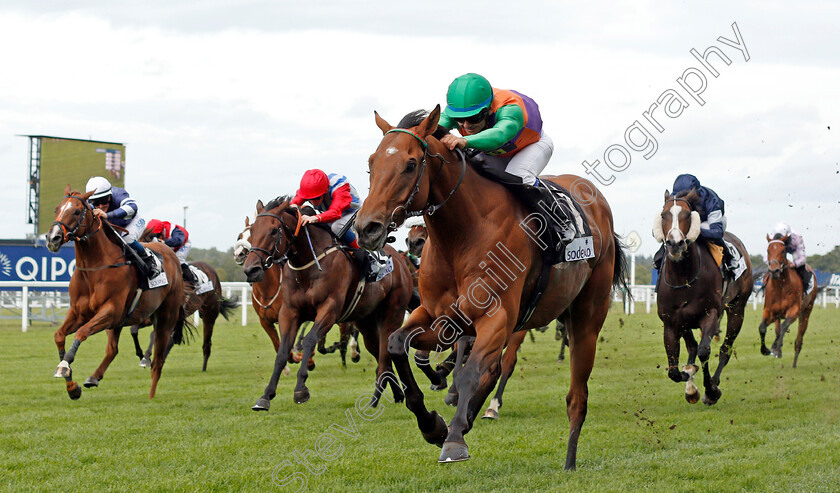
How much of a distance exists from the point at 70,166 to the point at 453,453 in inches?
A: 1130

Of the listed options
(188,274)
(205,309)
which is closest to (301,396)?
(188,274)

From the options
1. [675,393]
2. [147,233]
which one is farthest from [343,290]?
[147,233]

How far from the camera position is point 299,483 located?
4.69 meters

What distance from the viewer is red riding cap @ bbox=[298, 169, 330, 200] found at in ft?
25.6

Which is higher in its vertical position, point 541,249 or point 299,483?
point 541,249

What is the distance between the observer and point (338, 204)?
25.4 ft

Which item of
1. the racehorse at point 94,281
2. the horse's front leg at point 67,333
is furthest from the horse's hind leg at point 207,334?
the horse's front leg at point 67,333

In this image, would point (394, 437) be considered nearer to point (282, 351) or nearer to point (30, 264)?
point (282, 351)

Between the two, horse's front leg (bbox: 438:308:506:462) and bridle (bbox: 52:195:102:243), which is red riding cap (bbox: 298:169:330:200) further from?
horse's front leg (bbox: 438:308:506:462)

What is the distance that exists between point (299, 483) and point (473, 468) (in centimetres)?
109

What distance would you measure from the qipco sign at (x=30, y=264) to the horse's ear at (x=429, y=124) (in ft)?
51.3

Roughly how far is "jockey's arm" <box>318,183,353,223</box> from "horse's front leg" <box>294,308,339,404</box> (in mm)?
795

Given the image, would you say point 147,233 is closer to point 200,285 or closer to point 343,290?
point 200,285

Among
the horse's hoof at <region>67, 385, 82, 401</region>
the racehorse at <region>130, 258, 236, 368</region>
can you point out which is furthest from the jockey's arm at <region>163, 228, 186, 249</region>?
the horse's hoof at <region>67, 385, 82, 401</region>
